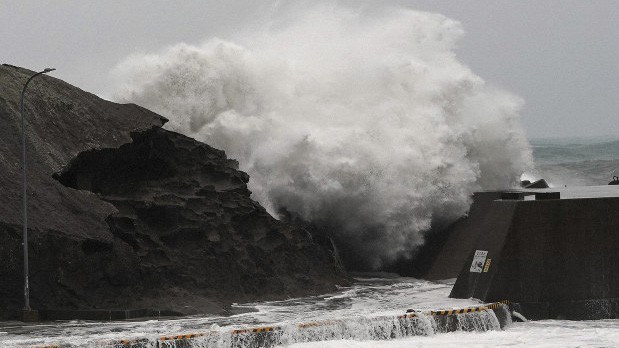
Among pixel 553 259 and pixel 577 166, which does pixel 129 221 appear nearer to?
pixel 553 259

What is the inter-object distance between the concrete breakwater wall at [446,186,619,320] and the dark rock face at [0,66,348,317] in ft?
23.0

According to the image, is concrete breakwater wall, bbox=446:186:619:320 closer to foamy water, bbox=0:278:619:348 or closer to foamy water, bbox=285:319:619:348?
foamy water, bbox=0:278:619:348

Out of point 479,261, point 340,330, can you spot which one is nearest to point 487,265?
point 479,261

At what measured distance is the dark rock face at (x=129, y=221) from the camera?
30.1 meters

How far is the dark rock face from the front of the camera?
98.8 ft

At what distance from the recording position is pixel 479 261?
99.9ft

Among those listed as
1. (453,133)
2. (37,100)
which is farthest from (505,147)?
(37,100)

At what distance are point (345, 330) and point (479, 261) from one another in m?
5.57

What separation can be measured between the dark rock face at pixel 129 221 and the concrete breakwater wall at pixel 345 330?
5.90 meters

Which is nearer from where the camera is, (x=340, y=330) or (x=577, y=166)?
(x=340, y=330)

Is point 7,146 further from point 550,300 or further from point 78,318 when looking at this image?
point 550,300

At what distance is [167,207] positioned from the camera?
111ft

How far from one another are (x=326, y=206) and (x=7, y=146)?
11.8m

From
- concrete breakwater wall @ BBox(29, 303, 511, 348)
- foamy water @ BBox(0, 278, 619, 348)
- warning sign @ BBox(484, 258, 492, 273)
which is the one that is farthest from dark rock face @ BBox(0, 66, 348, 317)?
warning sign @ BBox(484, 258, 492, 273)
